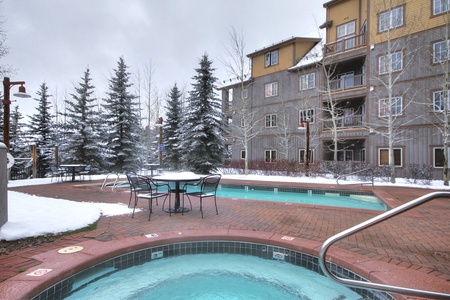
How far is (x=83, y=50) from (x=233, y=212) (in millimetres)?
17233

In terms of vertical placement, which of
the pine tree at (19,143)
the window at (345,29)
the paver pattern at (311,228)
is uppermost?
the window at (345,29)

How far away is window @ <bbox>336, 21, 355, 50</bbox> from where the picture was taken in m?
17.4

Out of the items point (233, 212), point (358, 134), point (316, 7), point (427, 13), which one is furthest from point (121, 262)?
point (316, 7)

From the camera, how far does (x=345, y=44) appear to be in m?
17.6

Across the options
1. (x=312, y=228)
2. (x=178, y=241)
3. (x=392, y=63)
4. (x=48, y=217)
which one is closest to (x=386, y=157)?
(x=392, y=63)

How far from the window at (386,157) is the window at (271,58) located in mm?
11070

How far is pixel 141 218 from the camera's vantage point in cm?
489

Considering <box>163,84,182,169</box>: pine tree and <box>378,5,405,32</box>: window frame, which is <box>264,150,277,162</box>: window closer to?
<box>163,84,182,169</box>: pine tree

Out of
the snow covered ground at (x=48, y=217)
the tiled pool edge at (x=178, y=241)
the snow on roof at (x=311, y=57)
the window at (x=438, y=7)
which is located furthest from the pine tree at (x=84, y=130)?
the window at (x=438, y=7)

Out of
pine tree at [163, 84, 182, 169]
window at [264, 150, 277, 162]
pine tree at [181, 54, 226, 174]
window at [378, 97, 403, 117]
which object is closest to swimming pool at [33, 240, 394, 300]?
pine tree at [181, 54, 226, 174]

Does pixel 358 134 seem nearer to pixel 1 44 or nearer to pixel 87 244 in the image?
pixel 87 244

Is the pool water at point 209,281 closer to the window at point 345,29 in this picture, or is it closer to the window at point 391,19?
the window at point 391,19

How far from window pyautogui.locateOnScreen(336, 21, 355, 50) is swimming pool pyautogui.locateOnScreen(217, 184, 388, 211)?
12911 millimetres

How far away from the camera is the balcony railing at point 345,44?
54.2 ft
